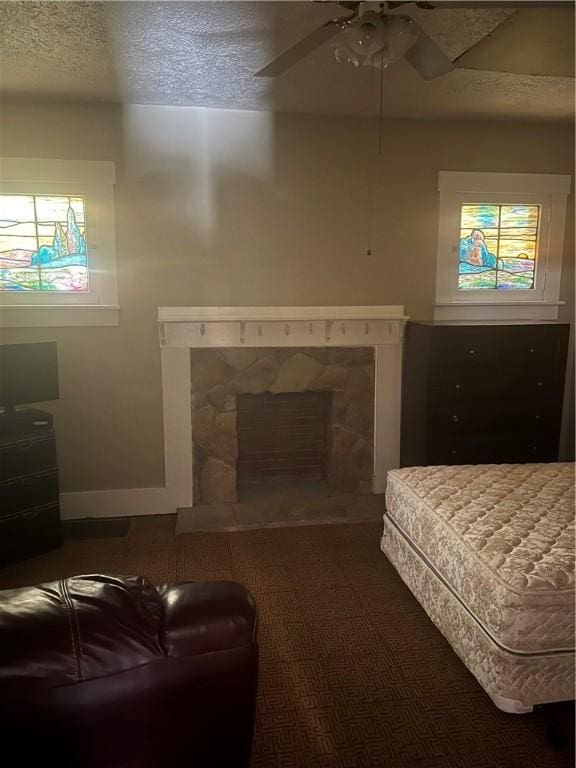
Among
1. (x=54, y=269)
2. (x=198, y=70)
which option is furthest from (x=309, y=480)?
(x=198, y=70)

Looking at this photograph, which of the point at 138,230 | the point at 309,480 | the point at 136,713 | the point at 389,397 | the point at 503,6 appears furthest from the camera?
the point at 309,480

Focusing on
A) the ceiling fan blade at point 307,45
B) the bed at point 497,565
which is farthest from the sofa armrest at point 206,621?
the ceiling fan blade at point 307,45

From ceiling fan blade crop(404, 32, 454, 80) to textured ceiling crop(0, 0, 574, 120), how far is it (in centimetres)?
19

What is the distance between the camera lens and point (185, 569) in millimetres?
3084

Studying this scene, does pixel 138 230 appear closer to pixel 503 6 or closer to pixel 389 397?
pixel 389 397

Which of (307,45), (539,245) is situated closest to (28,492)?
(307,45)

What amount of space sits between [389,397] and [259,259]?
1.32 meters

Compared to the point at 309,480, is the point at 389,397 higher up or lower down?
higher up

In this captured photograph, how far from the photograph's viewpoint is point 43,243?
3.55 metres

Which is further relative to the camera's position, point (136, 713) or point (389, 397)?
point (389, 397)

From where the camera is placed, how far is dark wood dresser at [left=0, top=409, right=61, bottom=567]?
3.12 meters

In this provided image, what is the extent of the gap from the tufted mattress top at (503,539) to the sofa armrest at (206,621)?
3.94 ft

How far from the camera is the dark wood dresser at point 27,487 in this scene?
10.2 feet

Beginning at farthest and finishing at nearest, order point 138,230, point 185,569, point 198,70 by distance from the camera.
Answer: point 138,230
point 185,569
point 198,70
